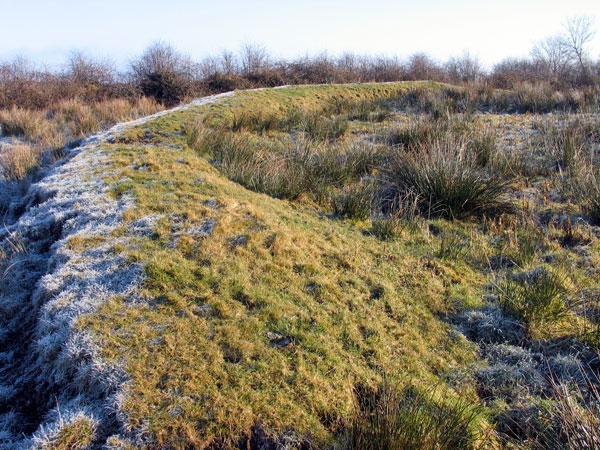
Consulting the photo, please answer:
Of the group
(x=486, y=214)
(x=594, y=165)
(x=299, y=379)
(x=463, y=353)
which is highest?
(x=594, y=165)

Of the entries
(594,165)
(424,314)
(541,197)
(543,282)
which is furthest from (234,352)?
(594,165)

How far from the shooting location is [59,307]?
3.22 metres

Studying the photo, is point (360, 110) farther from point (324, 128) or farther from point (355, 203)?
point (355, 203)

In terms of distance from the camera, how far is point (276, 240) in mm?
4160

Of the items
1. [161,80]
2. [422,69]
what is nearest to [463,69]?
[422,69]

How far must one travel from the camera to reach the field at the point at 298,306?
7.77ft

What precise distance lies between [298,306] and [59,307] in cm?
202

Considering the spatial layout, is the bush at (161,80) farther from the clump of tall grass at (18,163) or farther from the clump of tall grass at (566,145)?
the clump of tall grass at (566,145)

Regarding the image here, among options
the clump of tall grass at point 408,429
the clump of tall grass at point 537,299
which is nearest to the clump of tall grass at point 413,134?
the clump of tall grass at point 537,299

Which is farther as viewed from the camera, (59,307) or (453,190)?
(453,190)

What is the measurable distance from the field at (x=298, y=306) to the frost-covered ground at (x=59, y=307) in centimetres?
2

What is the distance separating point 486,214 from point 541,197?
1.22 metres

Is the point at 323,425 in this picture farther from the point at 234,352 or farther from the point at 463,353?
the point at 463,353

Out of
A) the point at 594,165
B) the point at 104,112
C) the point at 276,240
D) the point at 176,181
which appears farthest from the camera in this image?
the point at 104,112
